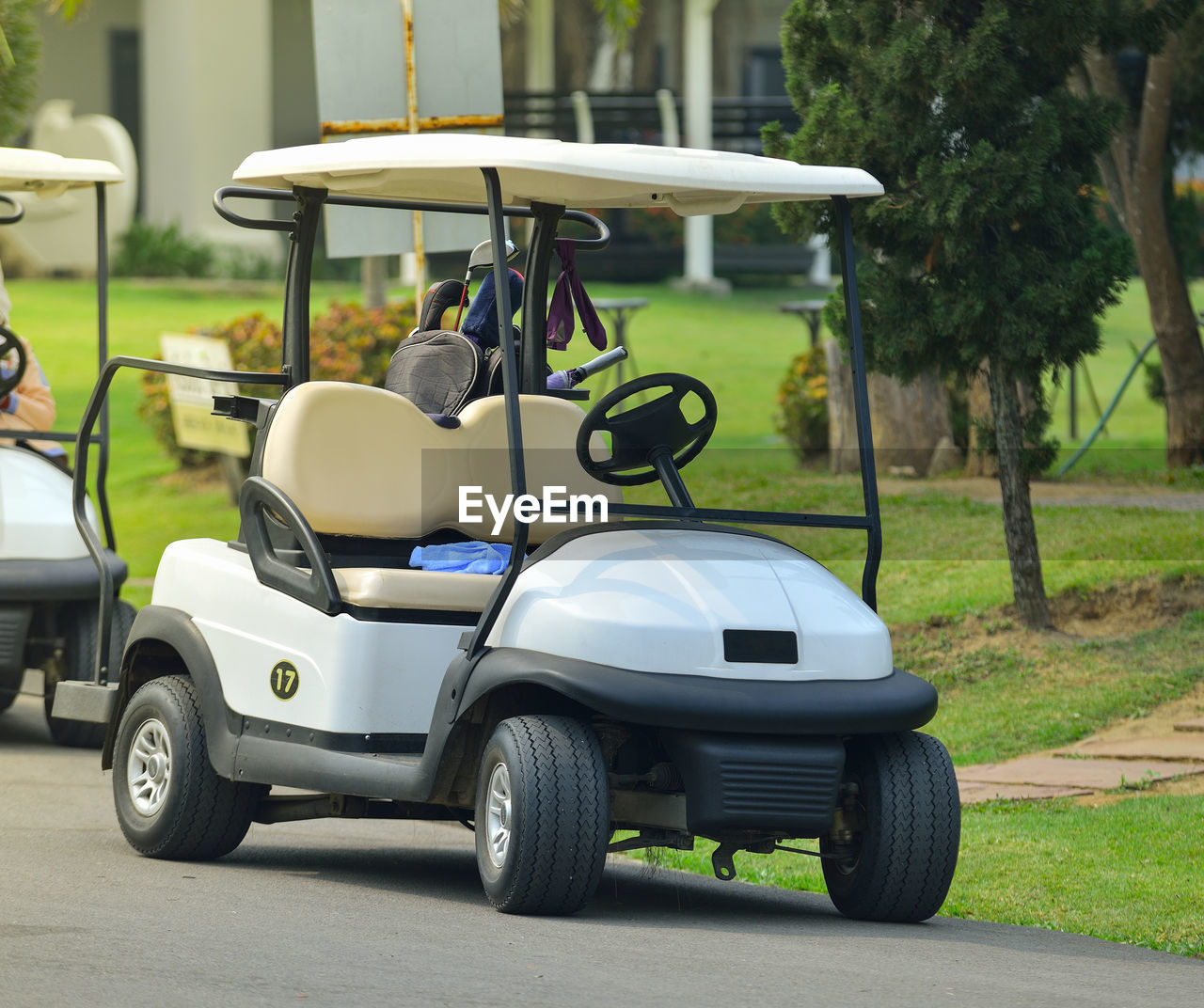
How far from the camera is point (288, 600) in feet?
20.2

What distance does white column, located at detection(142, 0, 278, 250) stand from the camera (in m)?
26.3

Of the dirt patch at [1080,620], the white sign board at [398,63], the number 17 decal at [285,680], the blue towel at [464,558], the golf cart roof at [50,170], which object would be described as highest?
the white sign board at [398,63]

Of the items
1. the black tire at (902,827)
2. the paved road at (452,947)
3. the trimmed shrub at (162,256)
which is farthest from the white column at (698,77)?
the black tire at (902,827)

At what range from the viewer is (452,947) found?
5082mm

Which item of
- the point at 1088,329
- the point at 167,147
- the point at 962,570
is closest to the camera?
the point at 1088,329

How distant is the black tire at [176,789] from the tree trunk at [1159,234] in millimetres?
7915

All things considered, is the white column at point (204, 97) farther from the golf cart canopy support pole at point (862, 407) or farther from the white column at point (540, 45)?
the golf cart canopy support pole at point (862, 407)

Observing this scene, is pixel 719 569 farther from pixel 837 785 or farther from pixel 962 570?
pixel 962 570

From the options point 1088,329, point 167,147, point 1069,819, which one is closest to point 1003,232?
point 1088,329

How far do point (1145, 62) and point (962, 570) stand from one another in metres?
4.31

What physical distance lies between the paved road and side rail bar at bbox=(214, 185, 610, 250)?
6.93ft

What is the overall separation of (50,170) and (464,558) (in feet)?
11.3

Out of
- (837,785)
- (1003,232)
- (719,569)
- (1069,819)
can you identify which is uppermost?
(1003,232)

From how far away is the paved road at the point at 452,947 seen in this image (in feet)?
15.1
